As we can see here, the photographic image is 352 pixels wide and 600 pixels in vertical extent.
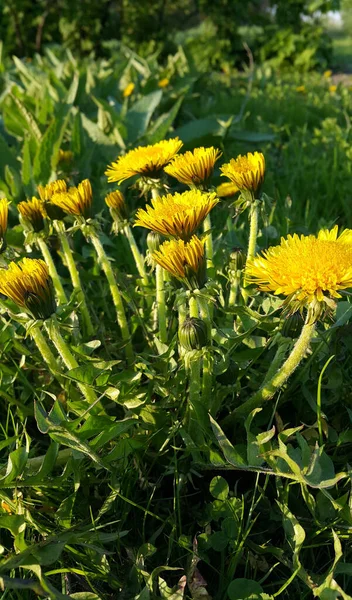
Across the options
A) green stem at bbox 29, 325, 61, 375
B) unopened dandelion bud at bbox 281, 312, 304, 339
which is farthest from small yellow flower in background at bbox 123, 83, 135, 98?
unopened dandelion bud at bbox 281, 312, 304, 339

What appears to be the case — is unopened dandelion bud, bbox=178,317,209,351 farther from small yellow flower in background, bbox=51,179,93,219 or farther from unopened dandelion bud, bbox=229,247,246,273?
small yellow flower in background, bbox=51,179,93,219

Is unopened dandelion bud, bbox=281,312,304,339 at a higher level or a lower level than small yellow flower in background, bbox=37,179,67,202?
lower

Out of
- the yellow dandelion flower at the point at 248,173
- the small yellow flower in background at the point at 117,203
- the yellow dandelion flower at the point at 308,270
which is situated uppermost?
the yellow dandelion flower at the point at 248,173

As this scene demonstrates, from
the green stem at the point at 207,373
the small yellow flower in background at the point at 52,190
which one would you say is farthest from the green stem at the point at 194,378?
the small yellow flower in background at the point at 52,190

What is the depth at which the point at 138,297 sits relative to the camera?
5.17 feet

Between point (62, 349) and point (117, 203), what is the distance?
0.42 metres

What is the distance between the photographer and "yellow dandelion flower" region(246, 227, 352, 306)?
894 millimetres

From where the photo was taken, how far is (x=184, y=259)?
1000mm

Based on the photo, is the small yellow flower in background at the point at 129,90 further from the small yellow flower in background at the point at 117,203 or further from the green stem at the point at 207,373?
the green stem at the point at 207,373

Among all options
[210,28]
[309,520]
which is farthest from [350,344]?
[210,28]

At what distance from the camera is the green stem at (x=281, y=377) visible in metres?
1.03

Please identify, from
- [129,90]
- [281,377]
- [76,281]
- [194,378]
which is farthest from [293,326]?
[129,90]

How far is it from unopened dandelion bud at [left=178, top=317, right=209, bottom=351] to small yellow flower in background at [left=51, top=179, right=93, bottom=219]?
414 mm

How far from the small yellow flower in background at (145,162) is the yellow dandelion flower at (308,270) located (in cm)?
43
